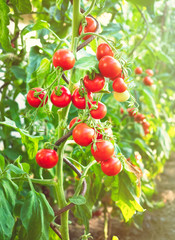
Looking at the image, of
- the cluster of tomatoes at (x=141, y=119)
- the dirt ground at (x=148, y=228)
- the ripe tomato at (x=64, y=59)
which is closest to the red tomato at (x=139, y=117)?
the cluster of tomatoes at (x=141, y=119)

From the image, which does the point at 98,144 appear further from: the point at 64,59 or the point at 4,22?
the point at 4,22

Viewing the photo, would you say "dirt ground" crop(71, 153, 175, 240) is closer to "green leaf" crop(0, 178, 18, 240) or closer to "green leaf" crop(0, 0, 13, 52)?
"green leaf" crop(0, 178, 18, 240)

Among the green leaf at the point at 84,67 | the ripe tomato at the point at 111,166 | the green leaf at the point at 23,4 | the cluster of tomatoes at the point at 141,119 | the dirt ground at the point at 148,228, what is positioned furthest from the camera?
the dirt ground at the point at 148,228

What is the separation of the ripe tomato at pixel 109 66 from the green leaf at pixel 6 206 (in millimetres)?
322

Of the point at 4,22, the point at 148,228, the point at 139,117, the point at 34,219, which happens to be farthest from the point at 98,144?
the point at 148,228

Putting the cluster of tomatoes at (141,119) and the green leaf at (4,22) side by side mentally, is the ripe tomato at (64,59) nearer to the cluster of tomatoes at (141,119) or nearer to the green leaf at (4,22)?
the green leaf at (4,22)

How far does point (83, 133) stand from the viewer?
1.77 feet

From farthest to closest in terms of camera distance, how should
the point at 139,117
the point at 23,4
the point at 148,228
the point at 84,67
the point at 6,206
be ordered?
the point at 148,228 → the point at 139,117 → the point at 23,4 → the point at 6,206 → the point at 84,67

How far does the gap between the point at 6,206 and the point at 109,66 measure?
1.22 feet

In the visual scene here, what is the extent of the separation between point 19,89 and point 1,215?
59 cm

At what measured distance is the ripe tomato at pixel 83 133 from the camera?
1.77 feet

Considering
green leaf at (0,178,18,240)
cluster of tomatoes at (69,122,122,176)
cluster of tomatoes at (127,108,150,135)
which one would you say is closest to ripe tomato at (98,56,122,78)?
cluster of tomatoes at (69,122,122,176)

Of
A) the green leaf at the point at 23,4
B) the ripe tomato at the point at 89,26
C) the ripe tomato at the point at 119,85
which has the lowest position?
the ripe tomato at the point at 119,85

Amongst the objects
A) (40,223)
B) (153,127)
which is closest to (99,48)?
(40,223)
